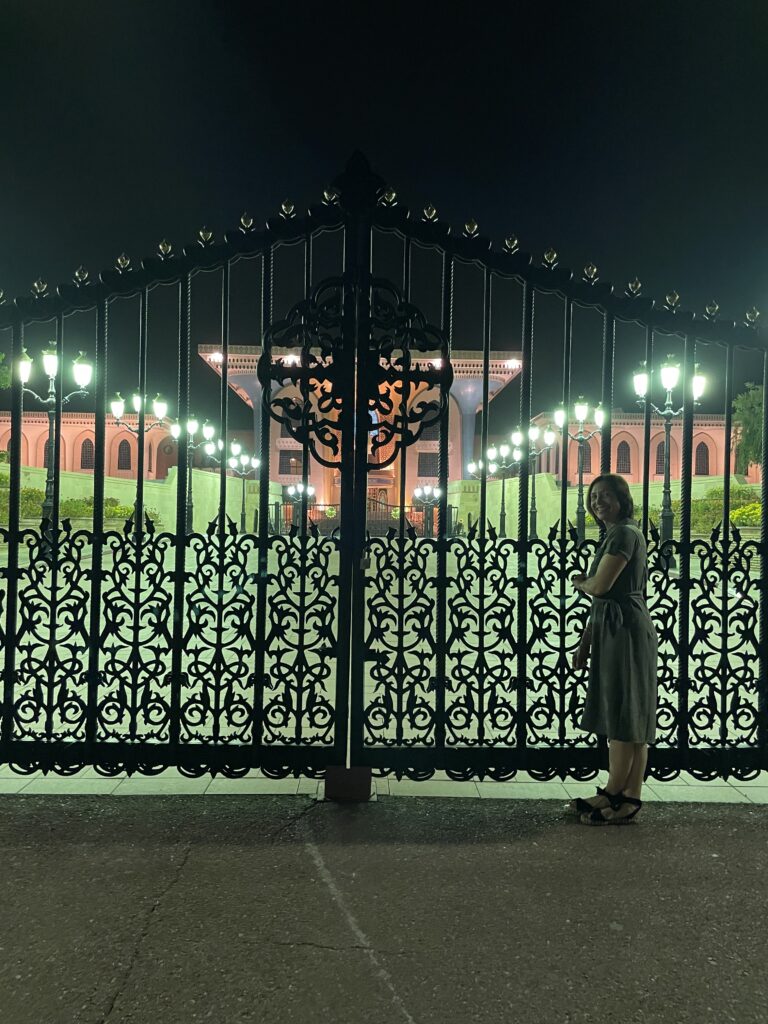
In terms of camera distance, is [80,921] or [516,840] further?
[516,840]

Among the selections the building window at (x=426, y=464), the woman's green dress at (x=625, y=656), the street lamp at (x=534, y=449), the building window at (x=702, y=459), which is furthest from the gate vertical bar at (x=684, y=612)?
the building window at (x=702, y=459)

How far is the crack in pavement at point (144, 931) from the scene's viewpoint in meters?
2.38

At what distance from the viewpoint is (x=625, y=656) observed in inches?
145

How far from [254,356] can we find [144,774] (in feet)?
78.4

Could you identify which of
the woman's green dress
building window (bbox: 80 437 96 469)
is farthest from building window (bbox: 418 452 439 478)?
the woman's green dress

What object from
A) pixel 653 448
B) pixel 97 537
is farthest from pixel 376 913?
pixel 653 448

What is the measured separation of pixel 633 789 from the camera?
12.5 feet

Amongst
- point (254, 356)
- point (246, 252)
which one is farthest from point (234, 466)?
point (246, 252)

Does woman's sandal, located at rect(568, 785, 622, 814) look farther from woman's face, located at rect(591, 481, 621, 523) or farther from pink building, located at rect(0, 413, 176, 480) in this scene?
pink building, located at rect(0, 413, 176, 480)

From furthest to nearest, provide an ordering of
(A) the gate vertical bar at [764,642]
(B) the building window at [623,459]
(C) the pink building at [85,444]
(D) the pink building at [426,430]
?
(B) the building window at [623,459] < (C) the pink building at [85,444] < (D) the pink building at [426,430] < (A) the gate vertical bar at [764,642]

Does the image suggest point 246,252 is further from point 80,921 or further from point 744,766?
point 744,766

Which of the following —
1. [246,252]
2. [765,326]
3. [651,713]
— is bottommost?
[651,713]

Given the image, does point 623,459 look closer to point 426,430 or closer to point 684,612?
point 426,430

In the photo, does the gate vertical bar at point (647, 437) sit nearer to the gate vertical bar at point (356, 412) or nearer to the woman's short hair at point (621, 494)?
the woman's short hair at point (621, 494)
